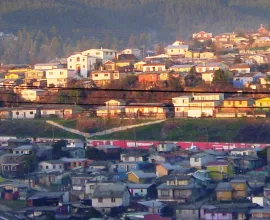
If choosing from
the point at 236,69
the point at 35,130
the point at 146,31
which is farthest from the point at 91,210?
the point at 146,31

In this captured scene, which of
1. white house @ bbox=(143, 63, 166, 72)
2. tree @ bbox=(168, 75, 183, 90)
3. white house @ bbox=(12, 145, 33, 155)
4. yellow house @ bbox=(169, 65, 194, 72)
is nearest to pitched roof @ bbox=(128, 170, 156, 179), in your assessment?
white house @ bbox=(12, 145, 33, 155)

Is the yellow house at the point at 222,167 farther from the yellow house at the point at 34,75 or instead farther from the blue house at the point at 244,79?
the yellow house at the point at 34,75

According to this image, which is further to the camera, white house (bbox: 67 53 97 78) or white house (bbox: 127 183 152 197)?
white house (bbox: 67 53 97 78)

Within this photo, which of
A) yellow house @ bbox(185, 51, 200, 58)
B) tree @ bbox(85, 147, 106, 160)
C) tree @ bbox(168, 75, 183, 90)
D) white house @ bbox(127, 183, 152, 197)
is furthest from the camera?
yellow house @ bbox(185, 51, 200, 58)

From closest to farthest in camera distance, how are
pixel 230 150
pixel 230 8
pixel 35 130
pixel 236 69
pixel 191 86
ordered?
pixel 230 150, pixel 35 130, pixel 191 86, pixel 236 69, pixel 230 8

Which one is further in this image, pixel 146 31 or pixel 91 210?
pixel 146 31

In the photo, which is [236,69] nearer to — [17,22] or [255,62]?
[255,62]

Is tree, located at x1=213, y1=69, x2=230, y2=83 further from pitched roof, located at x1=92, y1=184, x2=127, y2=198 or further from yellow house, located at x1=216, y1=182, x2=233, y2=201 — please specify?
pitched roof, located at x1=92, y1=184, x2=127, y2=198
